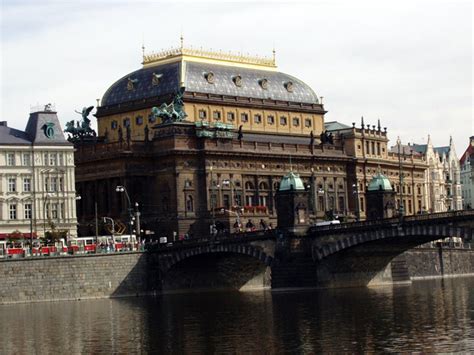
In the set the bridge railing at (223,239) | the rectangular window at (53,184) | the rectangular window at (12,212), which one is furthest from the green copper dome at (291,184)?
the rectangular window at (12,212)

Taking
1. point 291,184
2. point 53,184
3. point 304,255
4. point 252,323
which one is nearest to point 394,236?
point 304,255

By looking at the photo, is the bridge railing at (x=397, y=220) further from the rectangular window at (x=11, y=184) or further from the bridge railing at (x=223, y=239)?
the rectangular window at (x=11, y=184)

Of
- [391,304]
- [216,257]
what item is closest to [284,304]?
[391,304]

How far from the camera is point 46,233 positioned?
17850cm

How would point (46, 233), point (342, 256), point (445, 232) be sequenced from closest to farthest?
point (445, 232) → point (342, 256) → point (46, 233)

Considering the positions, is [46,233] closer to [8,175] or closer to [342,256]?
[8,175]

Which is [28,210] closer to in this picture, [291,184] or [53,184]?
[53,184]

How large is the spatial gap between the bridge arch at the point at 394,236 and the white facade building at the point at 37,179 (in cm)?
3888

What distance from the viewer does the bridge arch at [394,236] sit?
149000 millimetres

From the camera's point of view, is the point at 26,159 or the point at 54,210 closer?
the point at 26,159

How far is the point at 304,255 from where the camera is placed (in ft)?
539

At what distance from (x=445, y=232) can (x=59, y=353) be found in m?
56.6

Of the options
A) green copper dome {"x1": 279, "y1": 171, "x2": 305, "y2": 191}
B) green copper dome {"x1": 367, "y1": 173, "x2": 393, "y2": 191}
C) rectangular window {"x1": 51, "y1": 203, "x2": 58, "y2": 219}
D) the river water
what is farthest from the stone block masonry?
green copper dome {"x1": 367, "y1": 173, "x2": 393, "y2": 191}

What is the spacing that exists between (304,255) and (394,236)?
14290 mm
